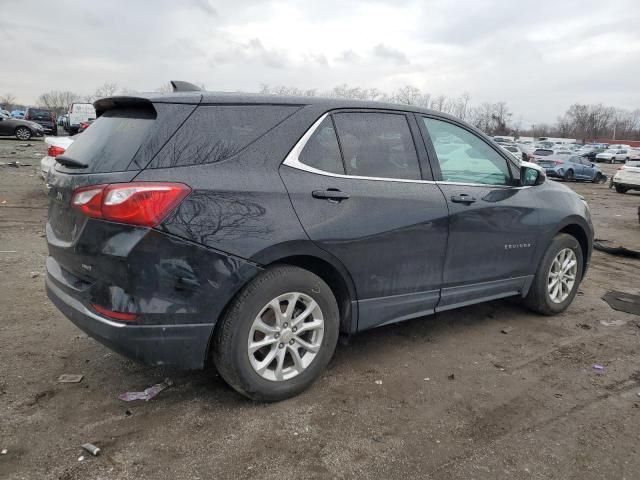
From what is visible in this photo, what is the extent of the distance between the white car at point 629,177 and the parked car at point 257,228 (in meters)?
19.5

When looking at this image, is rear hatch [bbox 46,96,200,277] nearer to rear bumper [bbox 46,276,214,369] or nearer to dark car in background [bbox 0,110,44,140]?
rear bumper [bbox 46,276,214,369]

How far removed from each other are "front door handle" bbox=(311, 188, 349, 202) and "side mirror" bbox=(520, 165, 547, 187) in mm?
2002

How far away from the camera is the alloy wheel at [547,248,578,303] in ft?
16.0

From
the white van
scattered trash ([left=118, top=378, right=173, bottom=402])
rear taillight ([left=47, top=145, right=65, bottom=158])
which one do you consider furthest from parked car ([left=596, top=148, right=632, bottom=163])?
scattered trash ([left=118, top=378, right=173, bottom=402])

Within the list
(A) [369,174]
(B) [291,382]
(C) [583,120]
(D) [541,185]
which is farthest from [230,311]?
(C) [583,120]

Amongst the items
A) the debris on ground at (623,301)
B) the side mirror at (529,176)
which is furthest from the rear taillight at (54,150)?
the debris on ground at (623,301)

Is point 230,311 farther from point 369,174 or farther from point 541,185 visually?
point 541,185

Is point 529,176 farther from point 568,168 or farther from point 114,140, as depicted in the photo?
point 568,168

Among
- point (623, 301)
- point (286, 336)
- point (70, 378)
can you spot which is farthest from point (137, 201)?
point (623, 301)

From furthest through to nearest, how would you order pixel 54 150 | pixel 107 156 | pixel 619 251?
pixel 54 150 → pixel 619 251 → pixel 107 156

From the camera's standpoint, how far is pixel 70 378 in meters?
3.39

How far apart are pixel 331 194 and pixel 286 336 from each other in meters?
0.90

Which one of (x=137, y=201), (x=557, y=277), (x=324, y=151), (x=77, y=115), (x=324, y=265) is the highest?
(x=77, y=115)

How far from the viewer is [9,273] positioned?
5.53 meters
